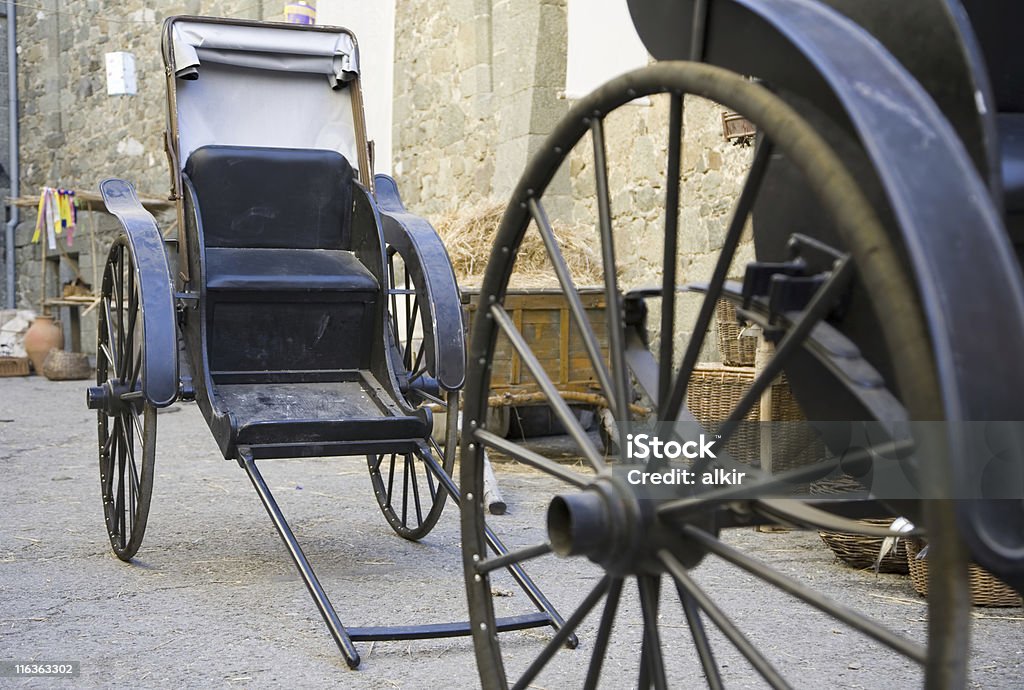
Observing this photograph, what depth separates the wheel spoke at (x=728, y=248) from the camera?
1.31 m

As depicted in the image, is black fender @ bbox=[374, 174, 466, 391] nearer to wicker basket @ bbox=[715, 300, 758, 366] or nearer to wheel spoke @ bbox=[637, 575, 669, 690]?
wicker basket @ bbox=[715, 300, 758, 366]

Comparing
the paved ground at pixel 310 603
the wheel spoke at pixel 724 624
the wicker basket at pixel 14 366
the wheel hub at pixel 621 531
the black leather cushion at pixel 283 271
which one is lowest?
the wicker basket at pixel 14 366

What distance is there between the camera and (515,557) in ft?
5.94

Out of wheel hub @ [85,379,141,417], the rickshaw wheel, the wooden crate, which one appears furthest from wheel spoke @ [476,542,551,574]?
the wooden crate

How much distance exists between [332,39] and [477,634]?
316 centimetres

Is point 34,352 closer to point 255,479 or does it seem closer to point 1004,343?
point 255,479

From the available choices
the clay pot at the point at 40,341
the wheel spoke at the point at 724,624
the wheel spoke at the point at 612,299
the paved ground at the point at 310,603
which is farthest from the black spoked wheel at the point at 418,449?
the clay pot at the point at 40,341

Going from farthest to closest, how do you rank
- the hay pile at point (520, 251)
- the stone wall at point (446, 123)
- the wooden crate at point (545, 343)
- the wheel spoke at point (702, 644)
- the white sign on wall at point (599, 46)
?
the stone wall at point (446, 123) → the white sign on wall at point (599, 46) → the hay pile at point (520, 251) → the wooden crate at point (545, 343) → the wheel spoke at point (702, 644)

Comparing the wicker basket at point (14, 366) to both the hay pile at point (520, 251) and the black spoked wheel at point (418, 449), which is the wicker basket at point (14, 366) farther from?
the black spoked wheel at point (418, 449)

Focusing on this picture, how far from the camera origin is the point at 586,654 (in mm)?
3002

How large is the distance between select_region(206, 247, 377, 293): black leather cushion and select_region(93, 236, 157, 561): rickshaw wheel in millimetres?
285

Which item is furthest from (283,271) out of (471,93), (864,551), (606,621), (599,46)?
(471,93)

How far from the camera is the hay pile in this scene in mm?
6422

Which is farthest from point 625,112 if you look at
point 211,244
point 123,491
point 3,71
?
point 3,71
